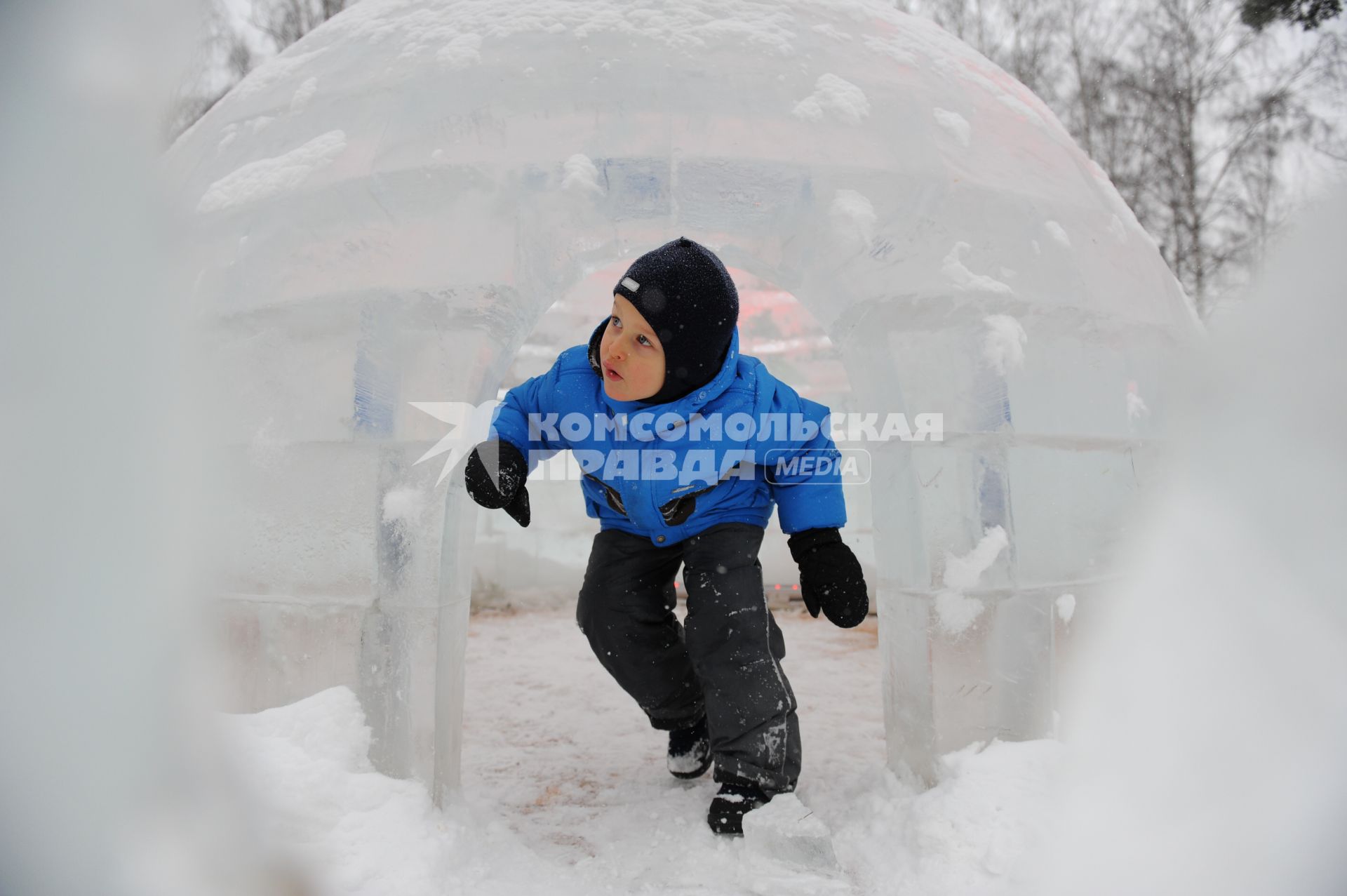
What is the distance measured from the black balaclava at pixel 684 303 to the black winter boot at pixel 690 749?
87cm

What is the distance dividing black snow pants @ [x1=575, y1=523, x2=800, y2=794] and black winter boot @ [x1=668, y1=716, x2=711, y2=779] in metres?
0.04

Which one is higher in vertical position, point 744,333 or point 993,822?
point 744,333

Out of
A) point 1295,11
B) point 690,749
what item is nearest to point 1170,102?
Answer: point 1295,11

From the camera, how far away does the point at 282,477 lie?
5.70 ft

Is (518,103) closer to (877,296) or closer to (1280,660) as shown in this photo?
(877,296)

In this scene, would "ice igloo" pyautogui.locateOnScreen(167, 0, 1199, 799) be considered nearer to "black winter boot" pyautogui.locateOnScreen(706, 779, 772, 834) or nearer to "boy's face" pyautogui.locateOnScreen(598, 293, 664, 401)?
"boy's face" pyautogui.locateOnScreen(598, 293, 664, 401)

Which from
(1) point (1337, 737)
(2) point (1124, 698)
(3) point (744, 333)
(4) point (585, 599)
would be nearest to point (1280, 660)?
(1) point (1337, 737)

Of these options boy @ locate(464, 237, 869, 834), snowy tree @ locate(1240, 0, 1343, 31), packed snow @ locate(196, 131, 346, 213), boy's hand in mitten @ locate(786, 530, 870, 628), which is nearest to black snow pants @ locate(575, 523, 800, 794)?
boy @ locate(464, 237, 869, 834)

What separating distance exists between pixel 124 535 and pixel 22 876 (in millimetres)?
355

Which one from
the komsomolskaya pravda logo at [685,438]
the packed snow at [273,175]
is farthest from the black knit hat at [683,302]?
the packed snow at [273,175]

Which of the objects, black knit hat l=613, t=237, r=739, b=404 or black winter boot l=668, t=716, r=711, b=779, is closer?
black knit hat l=613, t=237, r=739, b=404

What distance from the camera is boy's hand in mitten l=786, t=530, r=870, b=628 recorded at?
5.76ft

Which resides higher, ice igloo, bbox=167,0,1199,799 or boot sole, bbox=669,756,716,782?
ice igloo, bbox=167,0,1199,799

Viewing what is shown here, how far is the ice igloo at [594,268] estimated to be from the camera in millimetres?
1738
